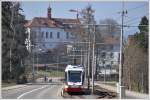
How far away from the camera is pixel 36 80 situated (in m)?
53.1

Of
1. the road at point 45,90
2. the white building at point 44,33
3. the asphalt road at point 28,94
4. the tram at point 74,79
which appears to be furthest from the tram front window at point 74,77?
the white building at point 44,33

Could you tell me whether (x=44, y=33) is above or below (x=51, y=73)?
above

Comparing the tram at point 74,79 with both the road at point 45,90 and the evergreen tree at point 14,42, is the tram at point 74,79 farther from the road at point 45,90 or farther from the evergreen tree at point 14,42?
the evergreen tree at point 14,42

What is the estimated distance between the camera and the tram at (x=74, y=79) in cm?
3200

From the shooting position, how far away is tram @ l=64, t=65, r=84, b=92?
105ft

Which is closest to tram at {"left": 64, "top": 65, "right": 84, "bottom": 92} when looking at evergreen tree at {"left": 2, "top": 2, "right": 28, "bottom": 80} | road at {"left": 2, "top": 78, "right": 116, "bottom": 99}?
road at {"left": 2, "top": 78, "right": 116, "bottom": 99}

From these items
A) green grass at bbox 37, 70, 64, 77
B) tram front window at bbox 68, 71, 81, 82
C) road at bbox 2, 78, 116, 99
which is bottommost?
road at bbox 2, 78, 116, 99

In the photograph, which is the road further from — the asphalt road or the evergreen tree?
the evergreen tree

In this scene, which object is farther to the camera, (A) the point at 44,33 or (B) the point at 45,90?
(A) the point at 44,33

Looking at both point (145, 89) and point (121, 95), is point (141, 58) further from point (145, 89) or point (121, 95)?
point (121, 95)

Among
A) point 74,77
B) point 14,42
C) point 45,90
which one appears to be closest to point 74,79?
point 74,77

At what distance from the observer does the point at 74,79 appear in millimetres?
32469

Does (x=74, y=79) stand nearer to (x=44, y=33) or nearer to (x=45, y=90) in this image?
(x=45, y=90)

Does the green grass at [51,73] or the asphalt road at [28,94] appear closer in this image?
the asphalt road at [28,94]
